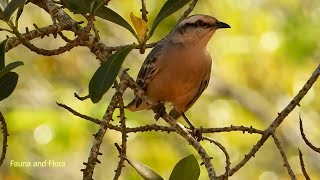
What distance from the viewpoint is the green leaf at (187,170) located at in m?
2.53

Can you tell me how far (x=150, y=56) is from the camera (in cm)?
413

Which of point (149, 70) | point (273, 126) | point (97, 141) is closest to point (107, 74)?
Answer: point (97, 141)

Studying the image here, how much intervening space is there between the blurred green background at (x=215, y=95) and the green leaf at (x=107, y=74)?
3091 mm

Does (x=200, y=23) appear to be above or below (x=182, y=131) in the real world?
above

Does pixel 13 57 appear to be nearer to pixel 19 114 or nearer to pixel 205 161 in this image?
pixel 19 114

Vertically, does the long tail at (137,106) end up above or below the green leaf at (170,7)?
above

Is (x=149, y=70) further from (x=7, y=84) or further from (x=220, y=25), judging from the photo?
(x=7, y=84)

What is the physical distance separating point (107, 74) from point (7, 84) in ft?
1.29

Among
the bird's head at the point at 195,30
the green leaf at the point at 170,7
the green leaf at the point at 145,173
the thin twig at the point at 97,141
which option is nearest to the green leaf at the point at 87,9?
the green leaf at the point at 170,7

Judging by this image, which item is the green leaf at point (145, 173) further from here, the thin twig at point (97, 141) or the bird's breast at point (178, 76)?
the bird's breast at point (178, 76)

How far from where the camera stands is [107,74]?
245 cm

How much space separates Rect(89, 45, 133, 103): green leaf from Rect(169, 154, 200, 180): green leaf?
0.36m

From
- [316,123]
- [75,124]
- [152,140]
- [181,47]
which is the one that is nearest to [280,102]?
[316,123]

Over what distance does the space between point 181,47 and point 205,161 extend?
5.80ft
